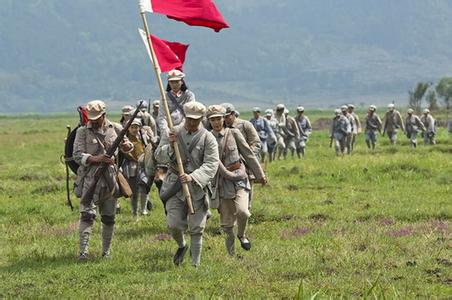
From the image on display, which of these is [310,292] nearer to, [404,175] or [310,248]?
[310,248]

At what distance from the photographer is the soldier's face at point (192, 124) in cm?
1230

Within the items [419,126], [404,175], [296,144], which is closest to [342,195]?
[404,175]

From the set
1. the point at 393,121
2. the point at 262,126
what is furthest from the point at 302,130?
the point at 262,126

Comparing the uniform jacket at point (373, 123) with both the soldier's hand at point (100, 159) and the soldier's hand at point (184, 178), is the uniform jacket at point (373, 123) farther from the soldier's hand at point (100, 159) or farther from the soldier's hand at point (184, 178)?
the soldier's hand at point (184, 178)

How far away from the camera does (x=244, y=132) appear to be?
1492cm

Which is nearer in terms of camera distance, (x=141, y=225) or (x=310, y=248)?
(x=310, y=248)

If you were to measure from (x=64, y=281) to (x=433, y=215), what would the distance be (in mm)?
8152

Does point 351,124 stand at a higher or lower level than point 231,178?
lower

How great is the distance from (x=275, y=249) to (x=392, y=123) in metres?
26.3

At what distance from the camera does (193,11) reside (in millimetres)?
13117

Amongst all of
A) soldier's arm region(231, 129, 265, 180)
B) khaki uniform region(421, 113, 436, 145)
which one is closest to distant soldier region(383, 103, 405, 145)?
khaki uniform region(421, 113, 436, 145)

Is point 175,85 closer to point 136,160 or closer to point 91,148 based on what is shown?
point 91,148

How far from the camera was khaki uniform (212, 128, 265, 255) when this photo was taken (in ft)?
44.7

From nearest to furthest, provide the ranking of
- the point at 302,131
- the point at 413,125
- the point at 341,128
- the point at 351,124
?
the point at 341,128 → the point at 302,131 → the point at 351,124 → the point at 413,125
